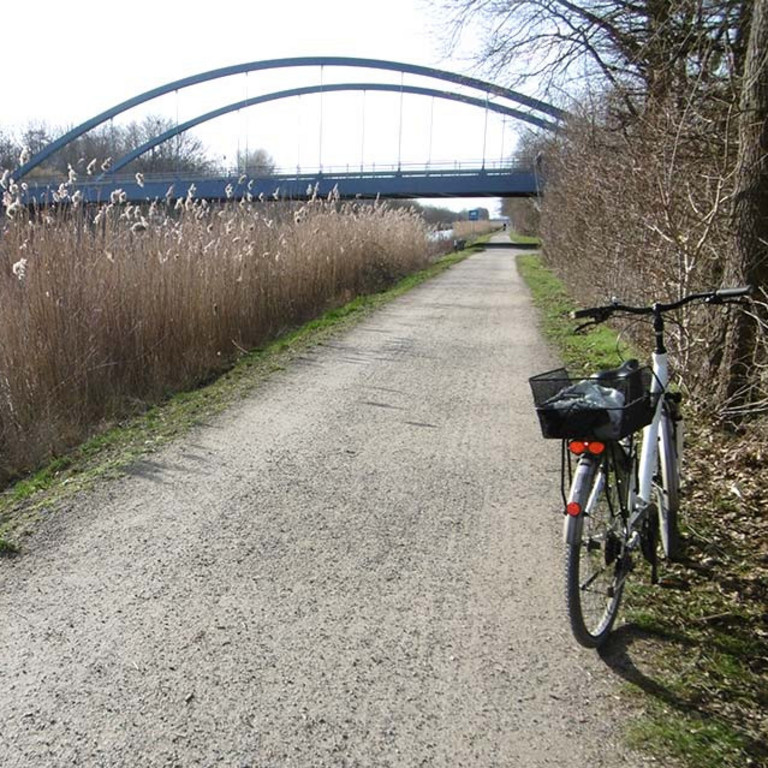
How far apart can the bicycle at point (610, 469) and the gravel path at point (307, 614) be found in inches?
10.7

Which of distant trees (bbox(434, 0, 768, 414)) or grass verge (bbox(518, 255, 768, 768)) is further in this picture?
distant trees (bbox(434, 0, 768, 414))

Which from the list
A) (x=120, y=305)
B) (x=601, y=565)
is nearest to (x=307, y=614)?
(x=601, y=565)

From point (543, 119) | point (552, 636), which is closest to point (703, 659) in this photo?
point (552, 636)

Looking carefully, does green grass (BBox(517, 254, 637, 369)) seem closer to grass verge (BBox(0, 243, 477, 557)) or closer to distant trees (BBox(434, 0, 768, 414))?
distant trees (BBox(434, 0, 768, 414))

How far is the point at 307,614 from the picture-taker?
289cm

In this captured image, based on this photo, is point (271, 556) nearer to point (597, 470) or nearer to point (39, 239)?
point (597, 470)

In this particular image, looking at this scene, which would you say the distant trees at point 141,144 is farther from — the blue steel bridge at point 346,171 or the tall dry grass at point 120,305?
the tall dry grass at point 120,305

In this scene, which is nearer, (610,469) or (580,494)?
(580,494)

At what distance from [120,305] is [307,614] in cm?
480

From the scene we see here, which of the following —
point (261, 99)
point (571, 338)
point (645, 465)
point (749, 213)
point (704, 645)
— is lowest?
point (704, 645)

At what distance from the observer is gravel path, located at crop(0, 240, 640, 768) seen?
2.21 metres

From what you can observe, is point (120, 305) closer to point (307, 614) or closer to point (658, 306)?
point (307, 614)

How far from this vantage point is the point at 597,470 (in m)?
2.61

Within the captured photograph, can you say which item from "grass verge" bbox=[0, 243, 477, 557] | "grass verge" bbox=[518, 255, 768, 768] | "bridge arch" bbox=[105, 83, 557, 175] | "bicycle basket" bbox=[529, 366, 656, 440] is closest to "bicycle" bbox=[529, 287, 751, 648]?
"bicycle basket" bbox=[529, 366, 656, 440]
